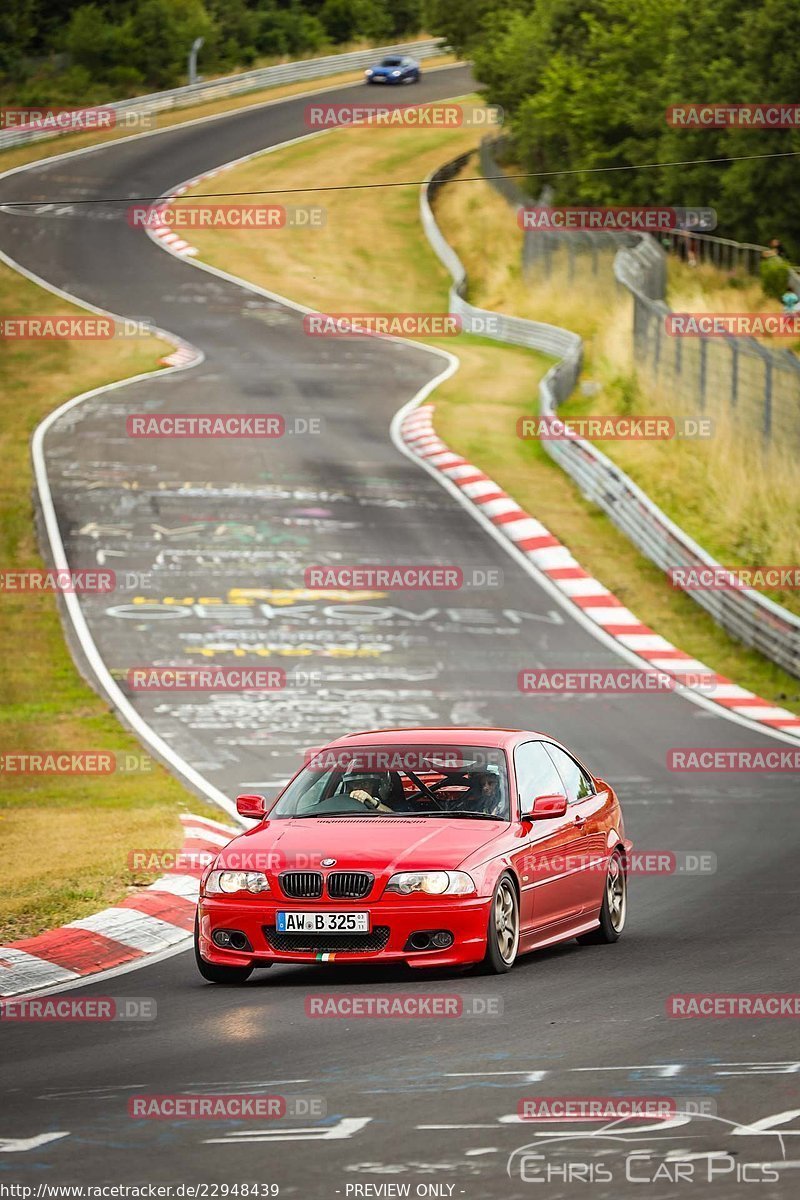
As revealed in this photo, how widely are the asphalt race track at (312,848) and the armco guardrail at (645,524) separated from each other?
215cm

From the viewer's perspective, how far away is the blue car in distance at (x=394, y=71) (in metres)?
85.1

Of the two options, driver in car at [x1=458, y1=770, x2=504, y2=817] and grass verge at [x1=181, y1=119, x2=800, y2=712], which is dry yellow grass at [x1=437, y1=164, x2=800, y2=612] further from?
driver in car at [x1=458, y1=770, x2=504, y2=817]

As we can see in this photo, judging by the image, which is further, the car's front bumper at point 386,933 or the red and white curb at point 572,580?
the red and white curb at point 572,580

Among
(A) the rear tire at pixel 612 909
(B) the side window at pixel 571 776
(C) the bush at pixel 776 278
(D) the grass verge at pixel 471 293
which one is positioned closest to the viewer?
(A) the rear tire at pixel 612 909

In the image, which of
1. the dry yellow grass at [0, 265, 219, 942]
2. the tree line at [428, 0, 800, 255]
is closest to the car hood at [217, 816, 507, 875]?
the dry yellow grass at [0, 265, 219, 942]

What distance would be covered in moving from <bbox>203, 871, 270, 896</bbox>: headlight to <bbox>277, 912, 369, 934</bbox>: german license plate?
203 millimetres

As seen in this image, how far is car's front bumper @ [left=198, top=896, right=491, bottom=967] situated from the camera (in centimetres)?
999

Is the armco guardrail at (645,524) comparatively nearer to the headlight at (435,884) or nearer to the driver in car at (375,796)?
the driver in car at (375,796)

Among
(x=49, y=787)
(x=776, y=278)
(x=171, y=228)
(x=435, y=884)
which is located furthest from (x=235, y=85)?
(x=435, y=884)

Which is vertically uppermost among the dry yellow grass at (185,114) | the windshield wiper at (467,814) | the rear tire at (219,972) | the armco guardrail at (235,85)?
the windshield wiper at (467,814)

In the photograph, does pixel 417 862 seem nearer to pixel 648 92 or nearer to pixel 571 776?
pixel 571 776

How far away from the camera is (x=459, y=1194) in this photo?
19.8ft

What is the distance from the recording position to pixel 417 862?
1009 centimetres

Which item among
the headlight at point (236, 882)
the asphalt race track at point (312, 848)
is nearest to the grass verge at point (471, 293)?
the asphalt race track at point (312, 848)
